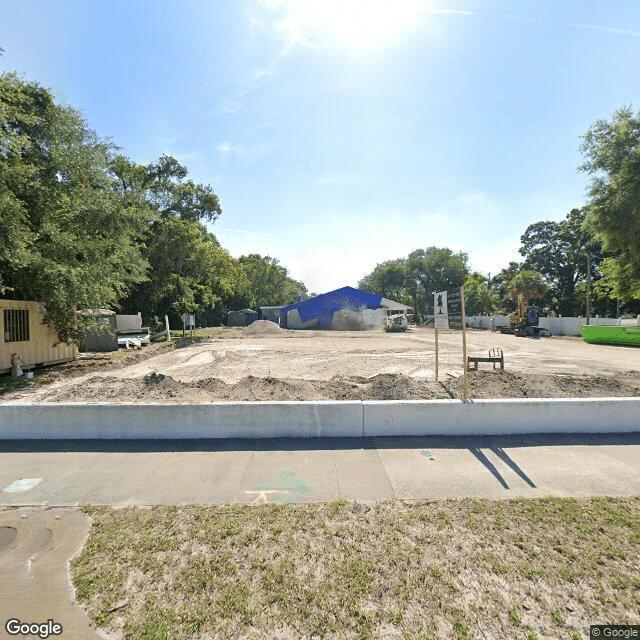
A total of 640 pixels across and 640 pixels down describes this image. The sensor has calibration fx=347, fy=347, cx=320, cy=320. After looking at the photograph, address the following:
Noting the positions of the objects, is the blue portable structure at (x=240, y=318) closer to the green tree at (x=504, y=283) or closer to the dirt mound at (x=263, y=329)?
the dirt mound at (x=263, y=329)

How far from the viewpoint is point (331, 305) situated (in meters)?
42.7

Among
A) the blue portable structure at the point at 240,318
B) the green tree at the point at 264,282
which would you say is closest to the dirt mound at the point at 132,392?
the blue portable structure at the point at 240,318

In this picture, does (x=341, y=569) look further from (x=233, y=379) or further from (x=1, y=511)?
(x=233, y=379)

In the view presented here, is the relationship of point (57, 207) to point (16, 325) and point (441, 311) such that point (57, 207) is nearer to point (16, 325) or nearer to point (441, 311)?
point (16, 325)

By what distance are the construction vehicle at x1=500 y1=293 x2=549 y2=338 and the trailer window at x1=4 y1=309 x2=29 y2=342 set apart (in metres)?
33.5

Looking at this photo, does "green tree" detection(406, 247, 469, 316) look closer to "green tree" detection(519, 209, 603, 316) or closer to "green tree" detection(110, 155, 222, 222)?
"green tree" detection(519, 209, 603, 316)

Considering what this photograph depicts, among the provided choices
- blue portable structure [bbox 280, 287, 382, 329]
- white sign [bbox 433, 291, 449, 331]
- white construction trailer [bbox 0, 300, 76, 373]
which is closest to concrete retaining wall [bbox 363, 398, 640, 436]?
white sign [bbox 433, 291, 449, 331]

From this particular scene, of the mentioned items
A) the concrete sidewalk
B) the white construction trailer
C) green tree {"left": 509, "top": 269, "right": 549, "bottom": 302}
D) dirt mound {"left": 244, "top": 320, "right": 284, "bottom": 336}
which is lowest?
the concrete sidewalk

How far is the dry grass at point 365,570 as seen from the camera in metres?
2.39

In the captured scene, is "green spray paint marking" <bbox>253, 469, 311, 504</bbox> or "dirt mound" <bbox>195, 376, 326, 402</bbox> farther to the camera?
"dirt mound" <bbox>195, 376, 326, 402</bbox>

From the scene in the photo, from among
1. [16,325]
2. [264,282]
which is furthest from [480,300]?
[16,325]

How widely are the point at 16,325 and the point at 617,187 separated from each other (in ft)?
99.8

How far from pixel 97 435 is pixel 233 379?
224 inches

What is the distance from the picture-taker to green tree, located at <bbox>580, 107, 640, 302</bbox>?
19.7 meters
